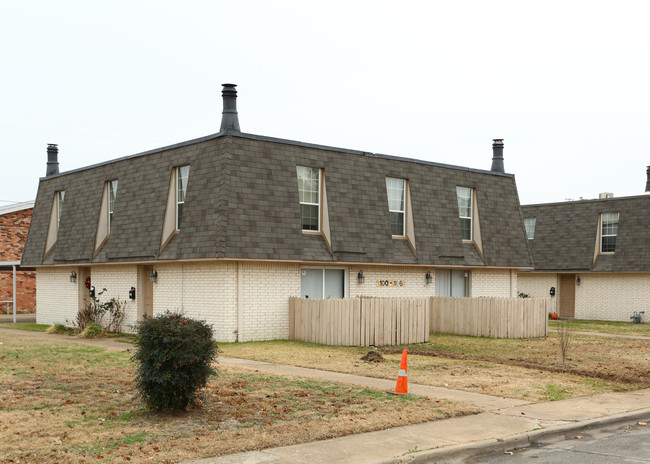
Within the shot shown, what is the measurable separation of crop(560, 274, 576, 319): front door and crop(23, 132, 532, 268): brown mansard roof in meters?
8.86

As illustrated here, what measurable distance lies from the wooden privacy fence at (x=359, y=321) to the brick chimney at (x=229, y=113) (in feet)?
18.4

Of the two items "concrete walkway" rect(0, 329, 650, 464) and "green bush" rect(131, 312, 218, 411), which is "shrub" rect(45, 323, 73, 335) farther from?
"green bush" rect(131, 312, 218, 411)

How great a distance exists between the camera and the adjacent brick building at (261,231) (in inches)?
831

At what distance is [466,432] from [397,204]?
16433 mm

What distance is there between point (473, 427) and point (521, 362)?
775 cm

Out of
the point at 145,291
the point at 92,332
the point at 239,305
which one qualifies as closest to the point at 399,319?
the point at 239,305

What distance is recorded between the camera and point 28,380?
44.2 feet

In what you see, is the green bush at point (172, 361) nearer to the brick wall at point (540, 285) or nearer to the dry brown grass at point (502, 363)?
the dry brown grass at point (502, 363)

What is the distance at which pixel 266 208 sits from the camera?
21.4 metres

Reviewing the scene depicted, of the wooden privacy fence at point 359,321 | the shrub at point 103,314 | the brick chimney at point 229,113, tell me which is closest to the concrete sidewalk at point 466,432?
the wooden privacy fence at point 359,321

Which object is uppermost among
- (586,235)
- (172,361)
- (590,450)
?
(586,235)

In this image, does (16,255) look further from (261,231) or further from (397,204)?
(397,204)

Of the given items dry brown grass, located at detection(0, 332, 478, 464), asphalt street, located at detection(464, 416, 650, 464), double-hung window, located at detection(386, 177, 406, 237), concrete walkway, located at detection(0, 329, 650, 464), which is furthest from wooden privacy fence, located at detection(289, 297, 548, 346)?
asphalt street, located at detection(464, 416, 650, 464)

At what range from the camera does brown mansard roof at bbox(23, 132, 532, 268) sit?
21.0 m
